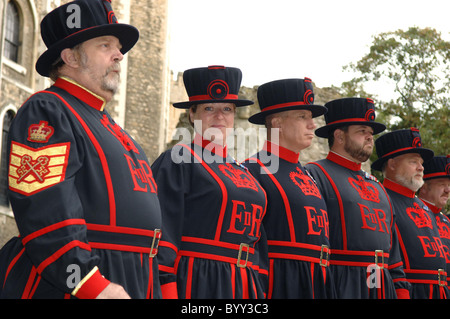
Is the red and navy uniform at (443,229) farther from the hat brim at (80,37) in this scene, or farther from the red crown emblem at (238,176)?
the hat brim at (80,37)

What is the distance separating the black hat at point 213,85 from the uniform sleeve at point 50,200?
200 cm

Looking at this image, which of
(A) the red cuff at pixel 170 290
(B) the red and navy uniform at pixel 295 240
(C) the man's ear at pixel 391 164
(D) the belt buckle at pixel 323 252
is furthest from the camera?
(C) the man's ear at pixel 391 164

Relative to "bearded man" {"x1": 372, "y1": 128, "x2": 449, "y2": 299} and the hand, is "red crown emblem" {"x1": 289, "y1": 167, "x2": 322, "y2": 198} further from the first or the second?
the hand

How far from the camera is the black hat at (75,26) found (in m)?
3.98

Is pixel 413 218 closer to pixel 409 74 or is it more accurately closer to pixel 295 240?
pixel 295 240

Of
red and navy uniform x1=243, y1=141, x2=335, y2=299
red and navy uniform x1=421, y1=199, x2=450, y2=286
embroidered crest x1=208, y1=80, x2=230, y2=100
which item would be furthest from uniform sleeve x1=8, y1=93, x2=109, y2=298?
red and navy uniform x1=421, y1=199, x2=450, y2=286

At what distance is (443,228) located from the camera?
28.0 feet

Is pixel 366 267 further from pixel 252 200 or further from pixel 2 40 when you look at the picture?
pixel 2 40

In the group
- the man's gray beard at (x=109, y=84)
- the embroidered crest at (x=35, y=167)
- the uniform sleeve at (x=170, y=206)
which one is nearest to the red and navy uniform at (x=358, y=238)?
the uniform sleeve at (x=170, y=206)

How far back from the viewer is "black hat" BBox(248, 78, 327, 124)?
6.18m

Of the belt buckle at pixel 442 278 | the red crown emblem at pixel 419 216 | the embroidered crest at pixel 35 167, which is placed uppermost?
the red crown emblem at pixel 419 216

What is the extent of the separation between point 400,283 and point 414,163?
1.67m

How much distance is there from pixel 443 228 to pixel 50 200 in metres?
6.27
